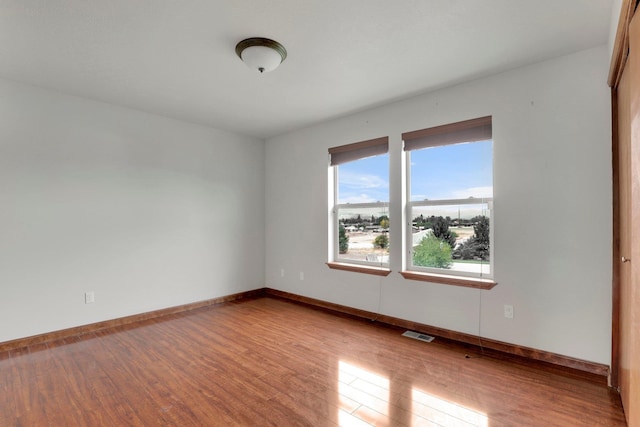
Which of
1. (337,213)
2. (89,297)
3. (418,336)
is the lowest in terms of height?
(418,336)

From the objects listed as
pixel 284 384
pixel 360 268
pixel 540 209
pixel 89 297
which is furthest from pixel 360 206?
pixel 89 297

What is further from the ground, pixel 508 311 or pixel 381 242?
pixel 381 242

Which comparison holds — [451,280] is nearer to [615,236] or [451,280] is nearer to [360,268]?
[360,268]

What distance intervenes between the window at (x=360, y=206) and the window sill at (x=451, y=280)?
35 cm

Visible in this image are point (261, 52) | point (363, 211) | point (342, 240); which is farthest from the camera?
point (342, 240)

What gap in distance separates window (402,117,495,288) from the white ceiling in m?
0.58

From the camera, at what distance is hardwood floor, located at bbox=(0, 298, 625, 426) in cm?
197

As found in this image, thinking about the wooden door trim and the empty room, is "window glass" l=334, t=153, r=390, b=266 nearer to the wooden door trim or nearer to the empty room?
the empty room

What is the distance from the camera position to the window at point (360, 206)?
3.93 metres

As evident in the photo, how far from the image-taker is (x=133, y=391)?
2279mm

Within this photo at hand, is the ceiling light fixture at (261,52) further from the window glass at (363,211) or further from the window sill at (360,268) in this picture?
the window sill at (360,268)

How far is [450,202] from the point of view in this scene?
337 centimetres

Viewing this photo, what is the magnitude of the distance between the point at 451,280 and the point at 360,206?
1504mm

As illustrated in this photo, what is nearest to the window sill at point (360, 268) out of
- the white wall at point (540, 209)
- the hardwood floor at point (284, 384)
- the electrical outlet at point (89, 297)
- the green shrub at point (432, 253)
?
the white wall at point (540, 209)
